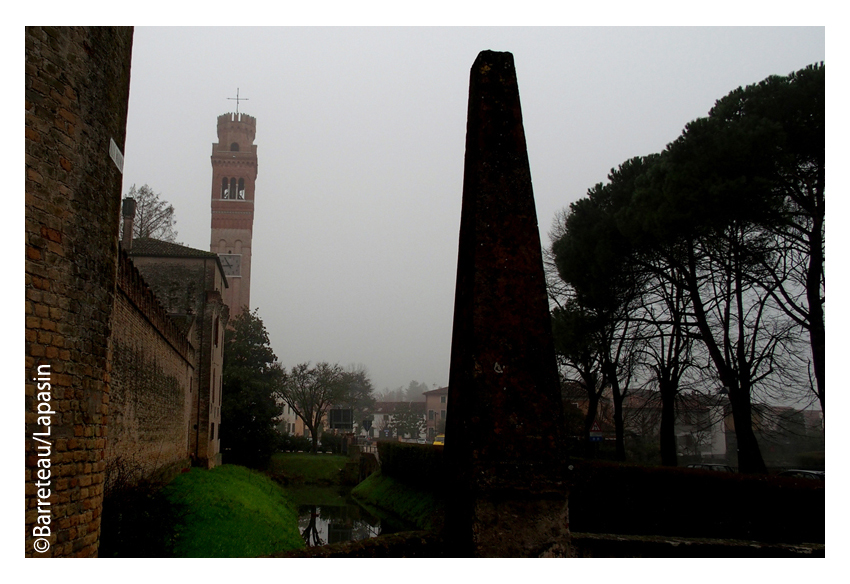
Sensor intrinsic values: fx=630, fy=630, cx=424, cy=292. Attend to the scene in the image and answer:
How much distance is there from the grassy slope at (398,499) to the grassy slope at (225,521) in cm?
430

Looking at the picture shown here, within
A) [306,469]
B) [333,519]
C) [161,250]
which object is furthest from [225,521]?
[306,469]

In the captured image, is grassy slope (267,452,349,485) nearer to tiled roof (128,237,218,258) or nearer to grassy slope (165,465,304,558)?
tiled roof (128,237,218,258)

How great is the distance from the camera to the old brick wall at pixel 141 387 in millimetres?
10195

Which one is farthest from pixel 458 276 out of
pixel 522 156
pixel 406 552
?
pixel 406 552

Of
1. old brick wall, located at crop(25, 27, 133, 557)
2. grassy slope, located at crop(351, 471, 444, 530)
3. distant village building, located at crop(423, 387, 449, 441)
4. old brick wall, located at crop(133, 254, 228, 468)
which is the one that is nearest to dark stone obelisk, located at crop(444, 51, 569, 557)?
old brick wall, located at crop(25, 27, 133, 557)

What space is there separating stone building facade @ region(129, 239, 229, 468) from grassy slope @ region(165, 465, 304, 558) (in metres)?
4.73

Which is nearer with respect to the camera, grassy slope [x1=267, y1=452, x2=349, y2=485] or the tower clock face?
grassy slope [x1=267, y1=452, x2=349, y2=485]

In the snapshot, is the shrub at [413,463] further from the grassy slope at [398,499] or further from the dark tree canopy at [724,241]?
the dark tree canopy at [724,241]

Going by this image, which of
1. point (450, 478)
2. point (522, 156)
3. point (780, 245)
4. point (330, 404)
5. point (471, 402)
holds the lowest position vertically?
point (330, 404)

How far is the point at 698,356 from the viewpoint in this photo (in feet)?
67.0

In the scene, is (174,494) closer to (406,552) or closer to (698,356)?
(406,552)

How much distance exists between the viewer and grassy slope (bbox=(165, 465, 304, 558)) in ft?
36.1

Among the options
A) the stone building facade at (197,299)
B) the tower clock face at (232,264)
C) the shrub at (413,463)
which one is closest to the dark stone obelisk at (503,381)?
the shrub at (413,463)

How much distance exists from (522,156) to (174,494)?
1276 cm
